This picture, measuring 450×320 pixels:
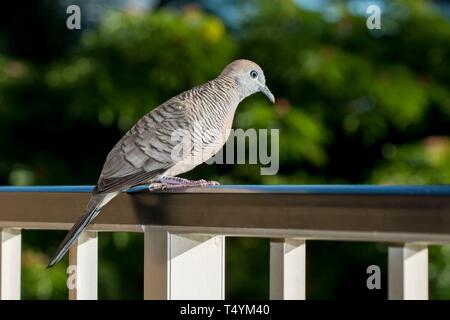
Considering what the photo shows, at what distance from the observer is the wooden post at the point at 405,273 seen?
0.64 meters

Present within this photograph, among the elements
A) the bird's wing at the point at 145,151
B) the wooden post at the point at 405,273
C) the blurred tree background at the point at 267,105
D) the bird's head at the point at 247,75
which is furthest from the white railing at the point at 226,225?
the blurred tree background at the point at 267,105

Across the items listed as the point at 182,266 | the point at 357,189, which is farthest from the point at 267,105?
the point at 357,189

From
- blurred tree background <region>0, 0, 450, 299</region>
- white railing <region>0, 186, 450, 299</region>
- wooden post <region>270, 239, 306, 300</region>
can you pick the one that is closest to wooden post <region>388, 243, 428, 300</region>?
white railing <region>0, 186, 450, 299</region>

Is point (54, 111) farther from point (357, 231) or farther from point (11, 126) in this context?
point (357, 231)

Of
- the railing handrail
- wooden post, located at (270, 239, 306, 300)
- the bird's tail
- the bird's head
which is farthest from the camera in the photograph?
the bird's head

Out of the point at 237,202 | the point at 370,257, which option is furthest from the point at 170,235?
the point at 370,257

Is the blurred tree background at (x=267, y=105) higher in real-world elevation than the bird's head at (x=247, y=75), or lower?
higher

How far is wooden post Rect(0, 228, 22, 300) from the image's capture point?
95 centimetres

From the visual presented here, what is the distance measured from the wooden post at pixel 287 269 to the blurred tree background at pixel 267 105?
1.91 metres

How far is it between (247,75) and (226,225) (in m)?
0.48

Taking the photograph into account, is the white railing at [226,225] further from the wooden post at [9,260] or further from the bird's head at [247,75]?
the bird's head at [247,75]

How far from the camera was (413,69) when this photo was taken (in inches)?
123

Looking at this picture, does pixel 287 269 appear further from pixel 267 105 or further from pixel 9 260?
pixel 267 105

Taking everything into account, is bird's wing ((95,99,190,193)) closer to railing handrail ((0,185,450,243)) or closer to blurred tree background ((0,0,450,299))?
railing handrail ((0,185,450,243))
